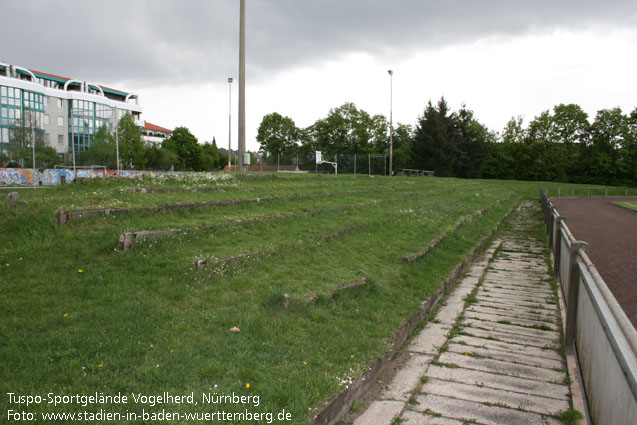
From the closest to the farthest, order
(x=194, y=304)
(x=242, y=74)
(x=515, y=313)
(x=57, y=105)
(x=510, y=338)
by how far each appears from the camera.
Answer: (x=194, y=304)
(x=510, y=338)
(x=515, y=313)
(x=242, y=74)
(x=57, y=105)

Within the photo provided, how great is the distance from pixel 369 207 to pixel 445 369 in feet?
31.4

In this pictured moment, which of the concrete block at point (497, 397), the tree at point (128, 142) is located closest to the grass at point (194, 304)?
the concrete block at point (497, 397)

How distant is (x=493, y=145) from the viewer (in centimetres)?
7769

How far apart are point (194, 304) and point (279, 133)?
90.8 meters

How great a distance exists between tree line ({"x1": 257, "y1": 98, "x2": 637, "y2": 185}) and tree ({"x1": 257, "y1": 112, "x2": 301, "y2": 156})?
0.21 m

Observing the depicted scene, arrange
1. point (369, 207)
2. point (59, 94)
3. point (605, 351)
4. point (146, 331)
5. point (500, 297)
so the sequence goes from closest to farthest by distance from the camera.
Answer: point (605, 351) → point (146, 331) → point (500, 297) → point (369, 207) → point (59, 94)

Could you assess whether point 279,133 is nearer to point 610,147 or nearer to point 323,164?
point 323,164

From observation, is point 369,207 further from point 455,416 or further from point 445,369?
point 455,416

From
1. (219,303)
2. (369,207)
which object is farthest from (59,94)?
(219,303)

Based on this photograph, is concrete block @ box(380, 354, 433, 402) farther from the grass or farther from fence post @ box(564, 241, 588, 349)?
fence post @ box(564, 241, 588, 349)

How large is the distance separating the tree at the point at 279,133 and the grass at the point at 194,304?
84.6 meters

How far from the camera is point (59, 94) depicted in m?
71.4

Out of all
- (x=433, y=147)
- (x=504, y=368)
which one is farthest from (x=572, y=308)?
(x=433, y=147)

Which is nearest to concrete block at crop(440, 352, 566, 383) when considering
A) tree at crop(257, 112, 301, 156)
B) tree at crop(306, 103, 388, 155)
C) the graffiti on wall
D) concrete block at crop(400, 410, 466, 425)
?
concrete block at crop(400, 410, 466, 425)
